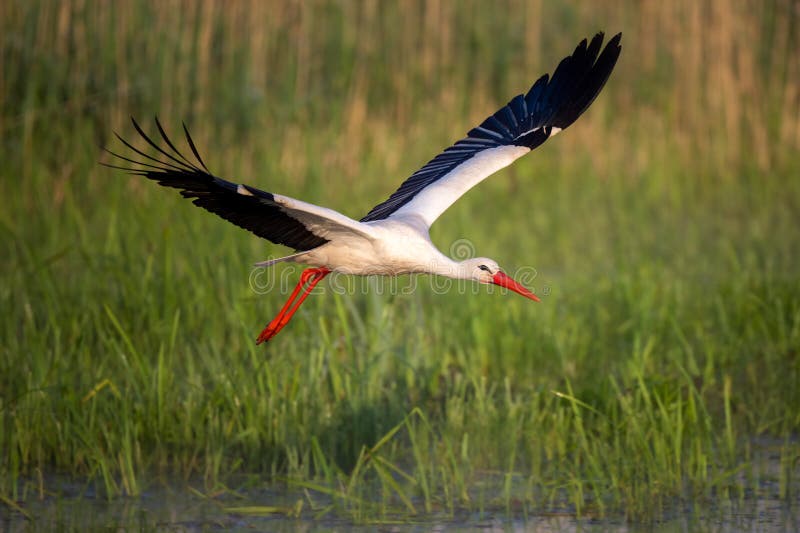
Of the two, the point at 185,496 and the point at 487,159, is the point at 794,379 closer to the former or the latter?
the point at 487,159

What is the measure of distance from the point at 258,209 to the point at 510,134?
212cm

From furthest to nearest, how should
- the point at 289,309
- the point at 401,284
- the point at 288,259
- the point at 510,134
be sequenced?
the point at 401,284
the point at 510,134
the point at 289,309
the point at 288,259

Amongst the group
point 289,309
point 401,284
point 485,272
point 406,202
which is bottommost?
point 289,309

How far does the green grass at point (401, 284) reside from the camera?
212 inches

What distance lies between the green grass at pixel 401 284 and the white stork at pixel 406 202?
0.50 m

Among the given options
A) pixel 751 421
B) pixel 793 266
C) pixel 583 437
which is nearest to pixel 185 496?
pixel 583 437

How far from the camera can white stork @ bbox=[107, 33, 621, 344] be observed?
4.74m

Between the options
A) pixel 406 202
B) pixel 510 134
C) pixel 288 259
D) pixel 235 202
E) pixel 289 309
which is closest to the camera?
pixel 235 202

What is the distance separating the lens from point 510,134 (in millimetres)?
6656

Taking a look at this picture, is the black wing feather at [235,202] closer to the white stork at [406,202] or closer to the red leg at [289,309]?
the white stork at [406,202]

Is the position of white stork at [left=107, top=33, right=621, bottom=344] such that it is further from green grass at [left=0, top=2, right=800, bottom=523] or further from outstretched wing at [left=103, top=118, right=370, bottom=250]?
green grass at [left=0, top=2, right=800, bottom=523]

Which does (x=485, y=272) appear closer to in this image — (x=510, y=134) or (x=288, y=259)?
(x=288, y=259)

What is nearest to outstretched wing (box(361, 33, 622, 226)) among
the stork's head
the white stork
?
the white stork

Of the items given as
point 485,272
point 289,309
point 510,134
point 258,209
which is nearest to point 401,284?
point 510,134
